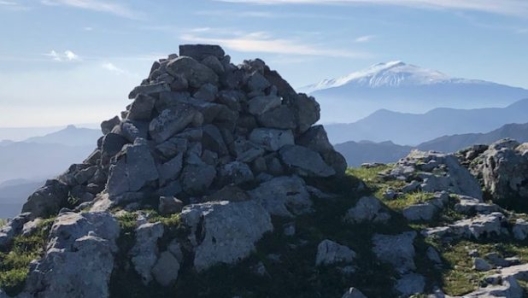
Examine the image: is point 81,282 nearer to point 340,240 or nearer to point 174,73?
point 340,240

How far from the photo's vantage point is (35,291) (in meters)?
24.6

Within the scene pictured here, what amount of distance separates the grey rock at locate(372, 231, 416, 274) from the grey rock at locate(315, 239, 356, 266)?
1.64 m

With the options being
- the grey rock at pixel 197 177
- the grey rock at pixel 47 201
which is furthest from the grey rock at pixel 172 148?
the grey rock at pixel 47 201

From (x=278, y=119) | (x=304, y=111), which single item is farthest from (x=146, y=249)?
(x=304, y=111)

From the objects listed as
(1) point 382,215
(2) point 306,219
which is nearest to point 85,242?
(2) point 306,219

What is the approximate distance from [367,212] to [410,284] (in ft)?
23.2

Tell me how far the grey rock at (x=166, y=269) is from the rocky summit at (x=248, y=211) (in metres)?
0.06

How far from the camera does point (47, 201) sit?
33.7 metres

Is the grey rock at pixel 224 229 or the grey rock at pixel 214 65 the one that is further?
the grey rock at pixel 214 65

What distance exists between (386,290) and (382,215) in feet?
23.9

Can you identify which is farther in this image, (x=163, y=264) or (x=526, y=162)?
(x=526, y=162)

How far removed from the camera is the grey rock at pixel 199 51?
42094mm

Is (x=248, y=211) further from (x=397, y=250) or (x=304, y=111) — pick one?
(x=304, y=111)

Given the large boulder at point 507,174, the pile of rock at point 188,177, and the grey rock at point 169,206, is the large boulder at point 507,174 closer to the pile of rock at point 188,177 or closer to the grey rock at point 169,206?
the pile of rock at point 188,177
